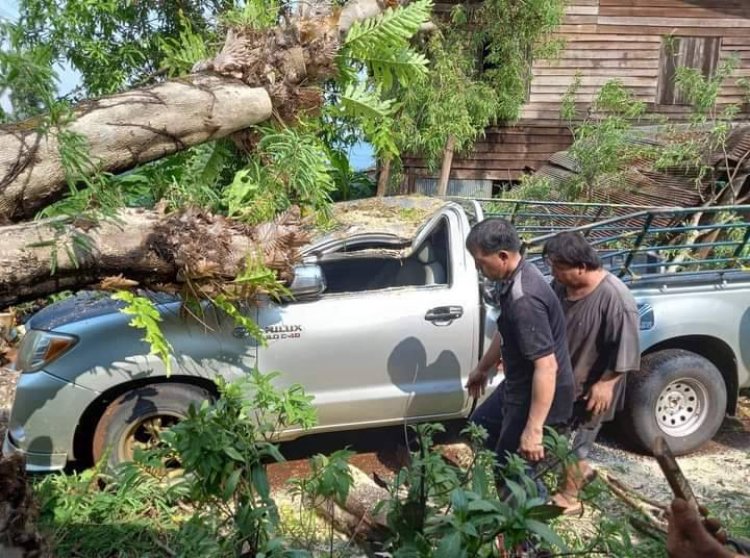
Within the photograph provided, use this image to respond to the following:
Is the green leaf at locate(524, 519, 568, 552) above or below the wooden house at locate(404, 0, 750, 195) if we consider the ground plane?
below

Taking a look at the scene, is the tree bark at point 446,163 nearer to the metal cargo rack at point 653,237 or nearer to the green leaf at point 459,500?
the metal cargo rack at point 653,237

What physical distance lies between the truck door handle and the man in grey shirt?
76 centimetres

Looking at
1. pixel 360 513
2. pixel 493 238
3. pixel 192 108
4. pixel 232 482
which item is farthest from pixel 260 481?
pixel 493 238

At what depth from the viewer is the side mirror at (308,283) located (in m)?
4.12

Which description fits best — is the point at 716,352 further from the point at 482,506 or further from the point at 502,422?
the point at 482,506

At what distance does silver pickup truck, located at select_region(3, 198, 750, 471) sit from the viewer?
3.99m

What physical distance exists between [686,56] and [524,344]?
12500 mm

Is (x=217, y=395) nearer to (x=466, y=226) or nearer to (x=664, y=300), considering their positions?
(x=466, y=226)

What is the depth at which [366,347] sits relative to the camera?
4305 millimetres

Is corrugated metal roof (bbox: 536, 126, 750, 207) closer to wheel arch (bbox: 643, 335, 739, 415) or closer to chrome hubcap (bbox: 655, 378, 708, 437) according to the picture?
wheel arch (bbox: 643, 335, 739, 415)

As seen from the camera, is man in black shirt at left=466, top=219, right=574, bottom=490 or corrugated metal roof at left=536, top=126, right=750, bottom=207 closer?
man in black shirt at left=466, top=219, right=574, bottom=490

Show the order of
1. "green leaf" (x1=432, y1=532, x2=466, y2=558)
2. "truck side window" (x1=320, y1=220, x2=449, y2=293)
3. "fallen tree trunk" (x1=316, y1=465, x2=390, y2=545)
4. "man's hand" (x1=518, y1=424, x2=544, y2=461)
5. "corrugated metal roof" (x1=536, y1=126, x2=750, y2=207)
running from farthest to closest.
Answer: "corrugated metal roof" (x1=536, y1=126, x2=750, y2=207) → "truck side window" (x1=320, y1=220, x2=449, y2=293) → "man's hand" (x1=518, y1=424, x2=544, y2=461) → "fallen tree trunk" (x1=316, y1=465, x2=390, y2=545) → "green leaf" (x1=432, y1=532, x2=466, y2=558)

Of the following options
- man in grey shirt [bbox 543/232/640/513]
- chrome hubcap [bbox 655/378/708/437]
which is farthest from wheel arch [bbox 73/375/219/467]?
chrome hubcap [bbox 655/378/708/437]

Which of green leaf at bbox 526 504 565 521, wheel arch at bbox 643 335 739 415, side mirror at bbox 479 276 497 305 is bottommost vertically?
wheel arch at bbox 643 335 739 415
